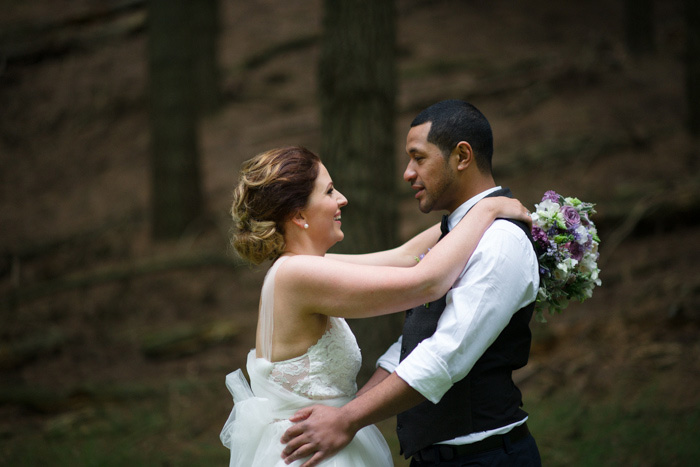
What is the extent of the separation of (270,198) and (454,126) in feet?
2.84

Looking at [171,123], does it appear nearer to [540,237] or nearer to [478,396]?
[540,237]

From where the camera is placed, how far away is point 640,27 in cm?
1192

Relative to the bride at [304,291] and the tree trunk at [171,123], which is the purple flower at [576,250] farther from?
the tree trunk at [171,123]

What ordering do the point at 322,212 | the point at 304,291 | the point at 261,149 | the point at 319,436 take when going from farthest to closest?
the point at 261,149, the point at 322,212, the point at 304,291, the point at 319,436

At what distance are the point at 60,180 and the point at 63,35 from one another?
17.3 ft

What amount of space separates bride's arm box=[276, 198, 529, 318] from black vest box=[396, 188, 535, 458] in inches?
6.9

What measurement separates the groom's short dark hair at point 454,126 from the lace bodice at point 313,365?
865mm

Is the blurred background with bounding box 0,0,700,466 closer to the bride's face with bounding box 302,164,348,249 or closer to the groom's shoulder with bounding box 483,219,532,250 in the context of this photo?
the bride's face with bounding box 302,164,348,249

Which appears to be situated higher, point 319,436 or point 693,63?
point 693,63

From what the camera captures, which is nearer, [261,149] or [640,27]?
[261,149]

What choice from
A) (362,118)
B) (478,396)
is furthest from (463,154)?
(362,118)

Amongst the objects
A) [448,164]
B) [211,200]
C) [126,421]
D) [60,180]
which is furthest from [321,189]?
[60,180]

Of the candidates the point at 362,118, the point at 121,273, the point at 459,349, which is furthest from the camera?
the point at 121,273

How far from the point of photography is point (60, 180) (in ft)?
41.0
